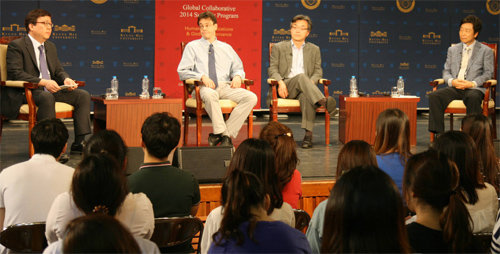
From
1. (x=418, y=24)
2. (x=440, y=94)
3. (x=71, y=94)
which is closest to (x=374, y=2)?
(x=418, y=24)

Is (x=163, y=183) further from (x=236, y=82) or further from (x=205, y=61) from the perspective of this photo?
(x=205, y=61)

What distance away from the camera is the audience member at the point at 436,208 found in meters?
1.57

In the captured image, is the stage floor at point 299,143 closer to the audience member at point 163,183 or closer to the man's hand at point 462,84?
the man's hand at point 462,84

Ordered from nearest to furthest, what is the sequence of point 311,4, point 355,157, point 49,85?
1. point 355,157
2. point 49,85
3. point 311,4

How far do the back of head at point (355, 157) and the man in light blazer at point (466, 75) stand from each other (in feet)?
10.7

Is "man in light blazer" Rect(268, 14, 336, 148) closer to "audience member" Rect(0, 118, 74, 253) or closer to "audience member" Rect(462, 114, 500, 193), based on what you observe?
"audience member" Rect(462, 114, 500, 193)

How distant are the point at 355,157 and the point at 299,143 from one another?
3243 mm

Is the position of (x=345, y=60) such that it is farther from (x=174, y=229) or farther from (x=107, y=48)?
(x=174, y=229)

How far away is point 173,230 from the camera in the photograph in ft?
6.52

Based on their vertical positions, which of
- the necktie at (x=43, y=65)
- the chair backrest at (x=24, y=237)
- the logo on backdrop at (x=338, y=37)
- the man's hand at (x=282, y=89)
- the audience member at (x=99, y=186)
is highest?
the logo on backdrop at (x=338, y=37)

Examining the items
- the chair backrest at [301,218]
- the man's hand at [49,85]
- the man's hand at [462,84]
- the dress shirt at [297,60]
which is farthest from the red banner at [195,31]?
the chair backrest at [301,218]

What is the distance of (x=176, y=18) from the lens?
7703 millimetres

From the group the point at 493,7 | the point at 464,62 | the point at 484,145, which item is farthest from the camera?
the point at 493,7

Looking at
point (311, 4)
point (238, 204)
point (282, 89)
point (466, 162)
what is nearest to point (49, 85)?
point (282, 89)
